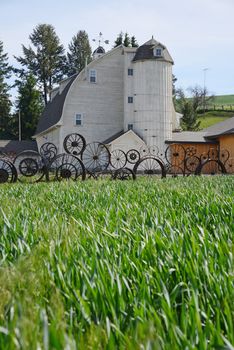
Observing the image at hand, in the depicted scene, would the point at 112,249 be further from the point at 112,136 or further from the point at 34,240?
the point at 112,136

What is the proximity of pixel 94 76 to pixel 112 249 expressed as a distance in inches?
1707

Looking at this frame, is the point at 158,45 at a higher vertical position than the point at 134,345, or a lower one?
higher

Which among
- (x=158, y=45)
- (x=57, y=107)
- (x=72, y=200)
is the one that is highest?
(x=158, y=45)

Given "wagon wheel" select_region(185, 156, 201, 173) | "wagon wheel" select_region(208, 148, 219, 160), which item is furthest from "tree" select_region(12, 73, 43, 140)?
"wagon wheel" select_region(185, 156, 201, 173)

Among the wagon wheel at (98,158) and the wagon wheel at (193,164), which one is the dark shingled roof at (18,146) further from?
the wagon wheel at (193,164)

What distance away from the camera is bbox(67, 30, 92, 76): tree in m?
81.2

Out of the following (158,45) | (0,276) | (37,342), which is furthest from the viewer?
(158,45)

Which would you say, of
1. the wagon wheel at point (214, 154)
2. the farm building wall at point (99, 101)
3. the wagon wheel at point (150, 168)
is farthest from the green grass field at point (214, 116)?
the wagon wheel at point (150, 168)

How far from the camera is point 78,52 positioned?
8244cm

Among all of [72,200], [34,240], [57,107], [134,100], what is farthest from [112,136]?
[34,240]

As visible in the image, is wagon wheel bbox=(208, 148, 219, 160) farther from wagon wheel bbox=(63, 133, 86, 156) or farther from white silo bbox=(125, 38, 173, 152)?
wagon wheel bbox=(63, 133, 86, 156)

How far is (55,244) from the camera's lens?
250 cm

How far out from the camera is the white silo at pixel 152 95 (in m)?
42.5

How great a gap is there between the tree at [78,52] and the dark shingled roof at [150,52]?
3823cm
